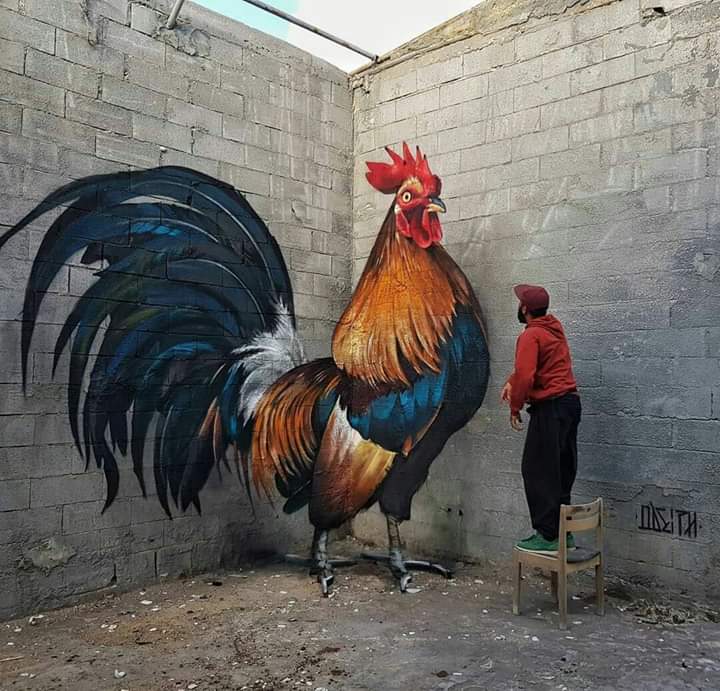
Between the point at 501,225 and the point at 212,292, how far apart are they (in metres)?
1.93

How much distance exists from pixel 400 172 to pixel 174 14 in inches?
73.7

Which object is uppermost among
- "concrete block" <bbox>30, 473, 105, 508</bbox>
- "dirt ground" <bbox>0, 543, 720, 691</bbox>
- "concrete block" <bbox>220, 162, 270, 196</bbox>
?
"concrete block" <bbox>220, 162, 270, 196</bbox>

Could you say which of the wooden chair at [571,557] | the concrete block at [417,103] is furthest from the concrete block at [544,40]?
the wooden chair at [571,557]

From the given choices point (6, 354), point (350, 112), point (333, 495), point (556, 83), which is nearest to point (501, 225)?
point (556, 83)

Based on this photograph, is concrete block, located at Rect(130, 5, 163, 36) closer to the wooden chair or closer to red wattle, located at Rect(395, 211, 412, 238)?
red wattle, located at Rect(395, 211, 412, 238)

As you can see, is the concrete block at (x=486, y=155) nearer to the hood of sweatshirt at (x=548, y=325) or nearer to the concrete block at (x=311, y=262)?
the concrete block at (x=311, y=262)

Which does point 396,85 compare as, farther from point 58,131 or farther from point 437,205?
point 58,131

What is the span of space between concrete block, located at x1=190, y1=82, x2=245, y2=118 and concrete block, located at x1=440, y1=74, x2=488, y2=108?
1.42 meters

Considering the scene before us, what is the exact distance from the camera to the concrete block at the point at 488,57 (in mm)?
4988

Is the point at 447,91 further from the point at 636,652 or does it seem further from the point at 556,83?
Result: the point at 636,652

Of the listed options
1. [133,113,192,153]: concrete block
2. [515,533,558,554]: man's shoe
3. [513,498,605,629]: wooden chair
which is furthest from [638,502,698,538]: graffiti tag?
[133,113,192,153]: concrete block

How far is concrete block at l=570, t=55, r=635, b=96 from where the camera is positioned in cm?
443

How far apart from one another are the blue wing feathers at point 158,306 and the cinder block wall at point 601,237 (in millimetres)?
1446

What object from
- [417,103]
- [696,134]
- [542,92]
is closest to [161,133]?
[417,103]
